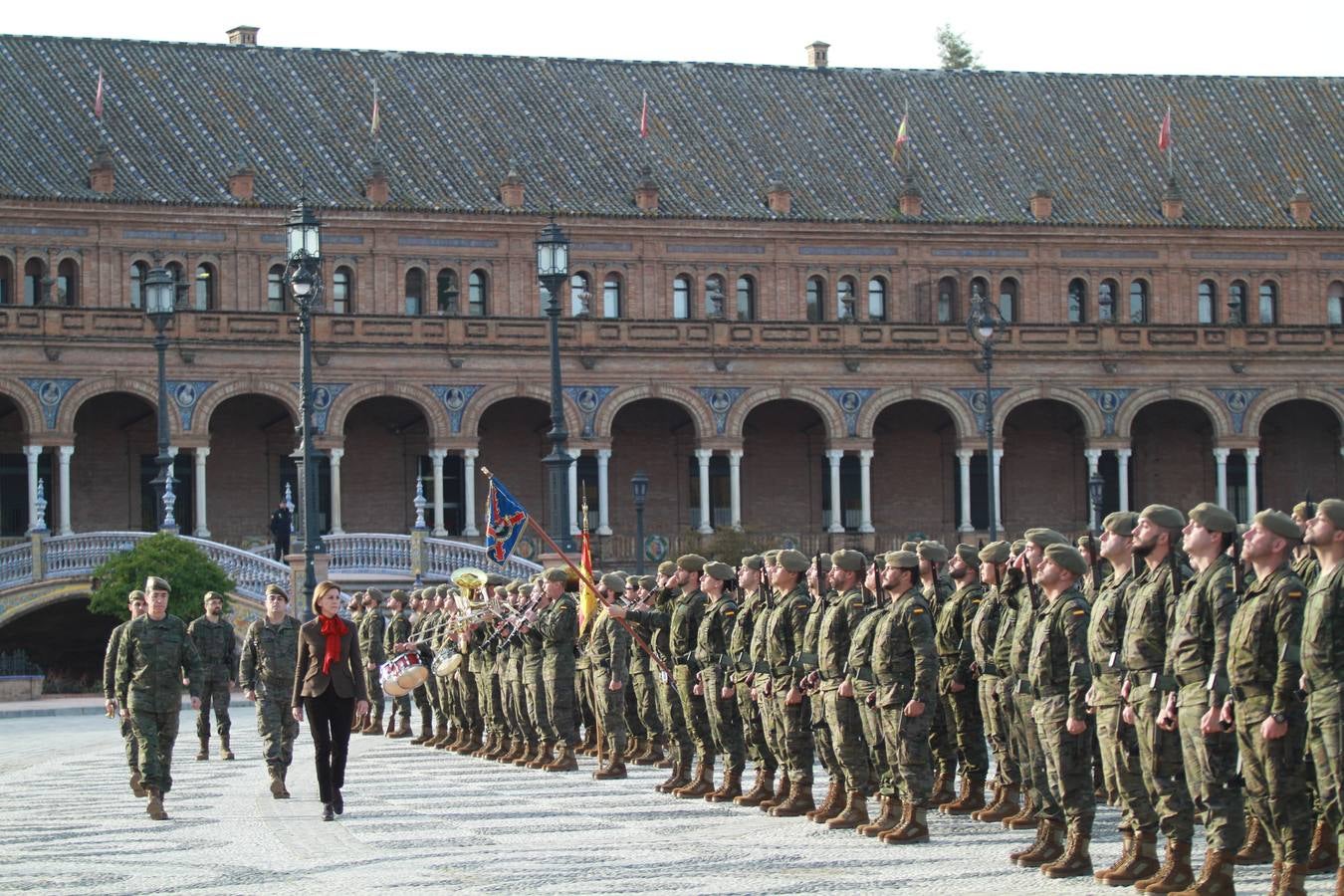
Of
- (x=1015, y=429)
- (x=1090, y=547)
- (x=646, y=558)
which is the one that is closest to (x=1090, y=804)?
(x=1090, y=547)

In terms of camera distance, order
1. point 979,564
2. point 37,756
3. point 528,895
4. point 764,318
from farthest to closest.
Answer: point 764,318 → point 37,756 → point 979,564 → point 528,895

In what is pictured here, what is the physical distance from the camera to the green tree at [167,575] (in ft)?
135

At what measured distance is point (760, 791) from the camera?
17859 mm

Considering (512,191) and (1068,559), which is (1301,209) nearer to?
(512,191)

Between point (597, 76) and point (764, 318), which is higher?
point (597, 76)

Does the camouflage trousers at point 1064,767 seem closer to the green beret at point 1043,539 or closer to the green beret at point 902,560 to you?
the green beret at point 1043,539

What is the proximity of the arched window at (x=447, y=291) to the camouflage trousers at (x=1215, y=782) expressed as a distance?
43.2 metres

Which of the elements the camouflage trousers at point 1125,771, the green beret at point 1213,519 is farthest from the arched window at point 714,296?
the green beret at point 1213,519

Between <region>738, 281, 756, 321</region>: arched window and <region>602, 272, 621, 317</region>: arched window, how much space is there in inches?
105

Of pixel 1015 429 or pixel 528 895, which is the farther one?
pixel 1015 429

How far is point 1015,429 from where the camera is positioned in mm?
58625

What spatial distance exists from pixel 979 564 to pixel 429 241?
38.4 metres

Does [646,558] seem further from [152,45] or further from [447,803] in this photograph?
[447,803]

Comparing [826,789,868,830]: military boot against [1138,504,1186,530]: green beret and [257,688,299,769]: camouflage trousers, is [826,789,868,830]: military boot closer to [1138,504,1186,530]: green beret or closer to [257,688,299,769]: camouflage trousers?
[1138,504,1186,530]: green beret
